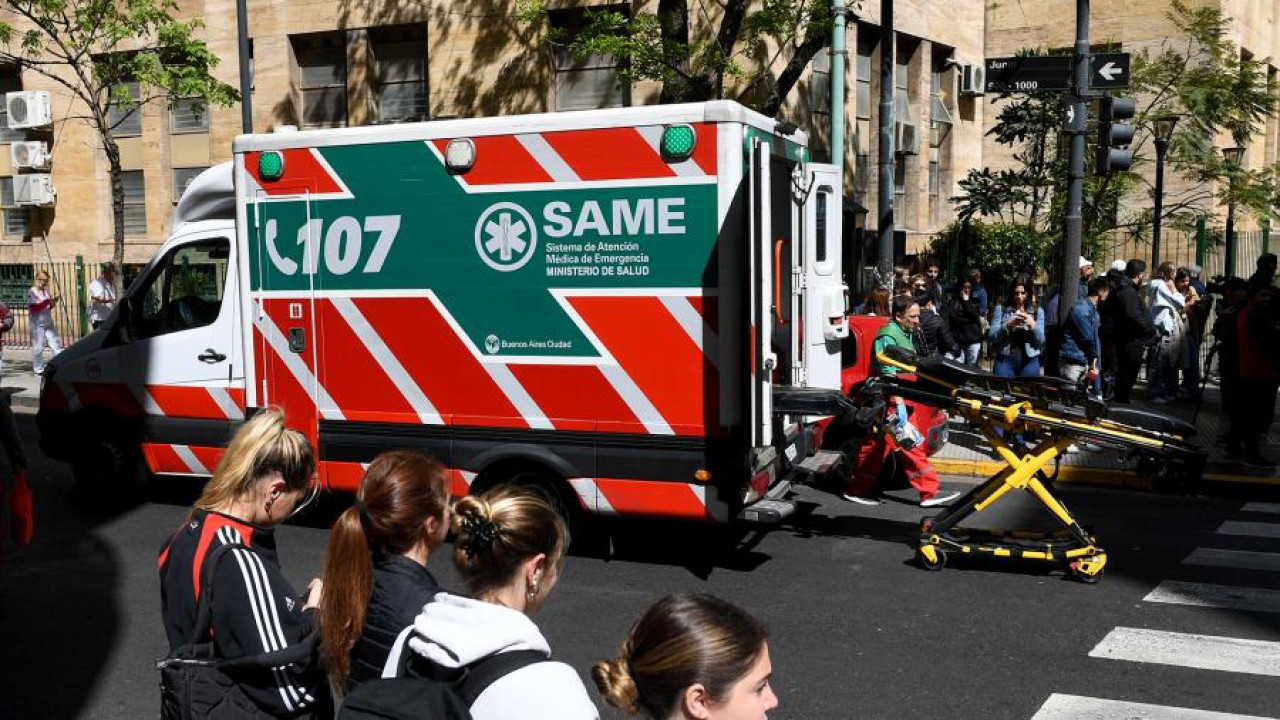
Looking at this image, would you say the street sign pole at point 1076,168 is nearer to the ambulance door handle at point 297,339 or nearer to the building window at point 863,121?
the ambulance door handle at point 297,339

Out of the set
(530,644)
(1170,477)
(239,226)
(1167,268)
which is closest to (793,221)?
(1170,477)

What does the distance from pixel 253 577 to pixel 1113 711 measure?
4196mm

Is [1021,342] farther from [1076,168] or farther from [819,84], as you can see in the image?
[819,84]

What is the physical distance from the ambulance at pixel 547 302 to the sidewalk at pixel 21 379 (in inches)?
→ 352

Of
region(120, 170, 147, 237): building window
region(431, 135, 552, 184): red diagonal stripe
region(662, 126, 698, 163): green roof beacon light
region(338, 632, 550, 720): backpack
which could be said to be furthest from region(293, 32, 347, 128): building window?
region(338, 632, 550, 720): backpack

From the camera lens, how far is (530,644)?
8.27ft

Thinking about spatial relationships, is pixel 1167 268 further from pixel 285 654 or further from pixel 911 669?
pixel 285 654

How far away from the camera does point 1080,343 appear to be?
12289 mm

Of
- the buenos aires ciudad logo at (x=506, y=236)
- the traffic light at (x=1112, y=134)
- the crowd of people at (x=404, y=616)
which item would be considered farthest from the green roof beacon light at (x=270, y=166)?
the traffic light at (x=1112, y=134)

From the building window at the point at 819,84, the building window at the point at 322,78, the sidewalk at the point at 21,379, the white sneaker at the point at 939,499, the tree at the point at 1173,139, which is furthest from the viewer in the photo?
the building window at the point at 322,78

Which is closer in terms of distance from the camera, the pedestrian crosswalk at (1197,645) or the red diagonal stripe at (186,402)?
the pedestrian crosswalk at (1197,645)

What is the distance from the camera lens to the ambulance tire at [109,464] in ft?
33.7

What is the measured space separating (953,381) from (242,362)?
546cm

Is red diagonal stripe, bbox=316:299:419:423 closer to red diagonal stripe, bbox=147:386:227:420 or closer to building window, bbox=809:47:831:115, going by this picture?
red diagonal stripe, bbox=147:386:227:420
